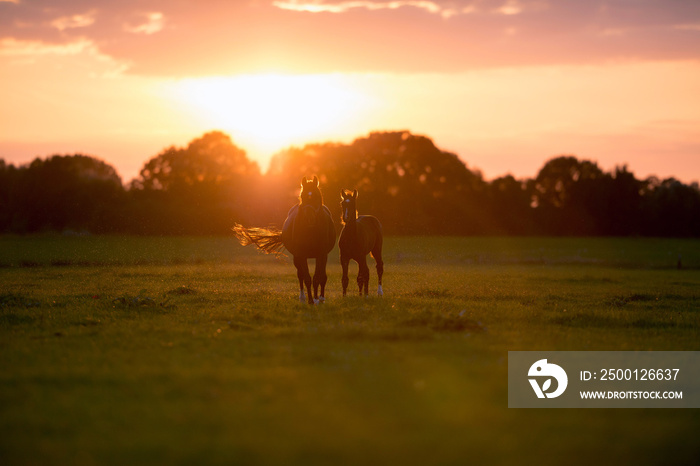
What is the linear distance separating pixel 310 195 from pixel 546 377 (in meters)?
8.30

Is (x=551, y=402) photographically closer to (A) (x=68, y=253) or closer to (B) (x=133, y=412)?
(B) (x=133, y=412)

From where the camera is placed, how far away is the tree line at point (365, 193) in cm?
5991

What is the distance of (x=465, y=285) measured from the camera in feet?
75.5

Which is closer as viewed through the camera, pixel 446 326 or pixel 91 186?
pixel 446 326

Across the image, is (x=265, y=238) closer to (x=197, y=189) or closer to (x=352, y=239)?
(x=352, y=239)

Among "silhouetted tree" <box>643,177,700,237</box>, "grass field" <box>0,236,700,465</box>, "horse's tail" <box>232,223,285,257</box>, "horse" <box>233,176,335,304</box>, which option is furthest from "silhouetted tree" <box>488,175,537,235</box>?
"horse" <box>233,176,335,304</box>

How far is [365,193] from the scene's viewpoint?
74.1 meters

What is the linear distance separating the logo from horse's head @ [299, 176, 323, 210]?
7.70 m

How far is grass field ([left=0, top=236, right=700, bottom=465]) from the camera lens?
6176 millimetres

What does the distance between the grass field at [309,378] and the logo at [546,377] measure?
420mm

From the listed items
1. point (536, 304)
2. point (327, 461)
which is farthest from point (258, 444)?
point (536, 304)

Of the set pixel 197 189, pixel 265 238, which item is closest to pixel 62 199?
pixel 197 189

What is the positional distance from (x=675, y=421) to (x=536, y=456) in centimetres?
211

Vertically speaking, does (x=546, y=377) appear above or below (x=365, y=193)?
below
